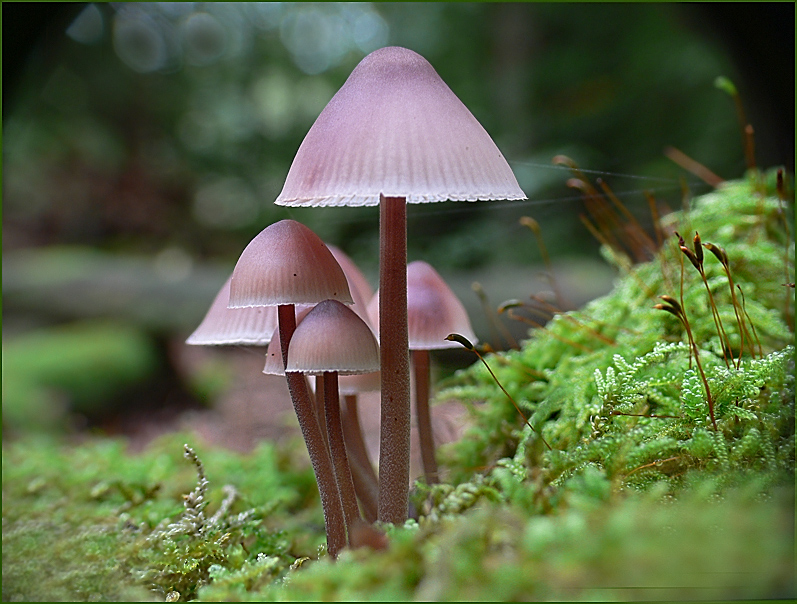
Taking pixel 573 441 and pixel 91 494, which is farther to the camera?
pixel 91 494

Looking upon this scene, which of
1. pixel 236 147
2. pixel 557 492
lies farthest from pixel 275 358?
pixel 236 147

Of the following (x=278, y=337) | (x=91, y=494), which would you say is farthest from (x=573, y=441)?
(x=91, y=494)

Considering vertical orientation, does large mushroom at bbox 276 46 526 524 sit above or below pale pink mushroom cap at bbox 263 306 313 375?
above

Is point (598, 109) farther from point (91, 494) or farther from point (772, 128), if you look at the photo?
point (91, 494)

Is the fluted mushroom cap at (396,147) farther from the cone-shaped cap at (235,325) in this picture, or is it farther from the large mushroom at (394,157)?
the cone-shaped cap at (235,325)

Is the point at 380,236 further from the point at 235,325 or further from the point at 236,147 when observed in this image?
the point at 236,147

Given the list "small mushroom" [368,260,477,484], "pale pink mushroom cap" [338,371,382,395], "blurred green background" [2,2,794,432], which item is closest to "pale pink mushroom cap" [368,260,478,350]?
"small mushroom" [368,260,477,484]

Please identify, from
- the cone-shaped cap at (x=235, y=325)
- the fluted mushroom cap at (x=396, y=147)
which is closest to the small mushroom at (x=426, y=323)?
the cone-shaped cap at (x=235, y=325)

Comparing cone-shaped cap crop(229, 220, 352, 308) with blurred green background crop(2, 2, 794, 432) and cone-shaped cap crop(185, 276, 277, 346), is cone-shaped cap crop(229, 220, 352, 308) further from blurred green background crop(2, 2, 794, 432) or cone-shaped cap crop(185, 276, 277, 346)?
blurred green background crop(2, 2, 794, 432)
